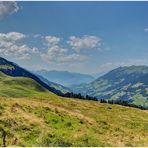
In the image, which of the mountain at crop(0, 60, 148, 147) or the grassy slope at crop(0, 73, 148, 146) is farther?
the grassy slope at crop(0, 73, 148, 146)

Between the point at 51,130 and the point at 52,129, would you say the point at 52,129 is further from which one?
the point at 51,130

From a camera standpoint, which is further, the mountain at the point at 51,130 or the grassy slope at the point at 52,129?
the grassy slope at the point at 52,129

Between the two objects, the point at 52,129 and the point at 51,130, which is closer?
the point at 51,130

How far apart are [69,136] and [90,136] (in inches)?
107

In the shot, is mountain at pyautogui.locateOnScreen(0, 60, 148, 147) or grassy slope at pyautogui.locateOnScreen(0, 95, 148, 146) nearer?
mountain at pyautogui.locateOnScreen(0, 60, 148, 147)

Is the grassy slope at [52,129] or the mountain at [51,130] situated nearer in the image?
the mountain at [51,130]

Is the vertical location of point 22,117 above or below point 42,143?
above

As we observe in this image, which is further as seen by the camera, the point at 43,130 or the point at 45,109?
the point at 45,109

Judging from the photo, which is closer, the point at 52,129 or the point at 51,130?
the point at 51,130

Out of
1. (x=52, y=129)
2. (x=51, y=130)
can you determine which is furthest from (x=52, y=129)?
(x=51, y=130)

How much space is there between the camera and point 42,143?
31031 millimetres

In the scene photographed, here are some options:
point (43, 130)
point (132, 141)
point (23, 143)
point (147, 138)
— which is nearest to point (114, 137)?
point (132, 141)

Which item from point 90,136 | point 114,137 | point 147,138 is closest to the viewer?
point 90,136

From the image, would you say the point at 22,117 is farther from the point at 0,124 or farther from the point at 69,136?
the point at 69,136
